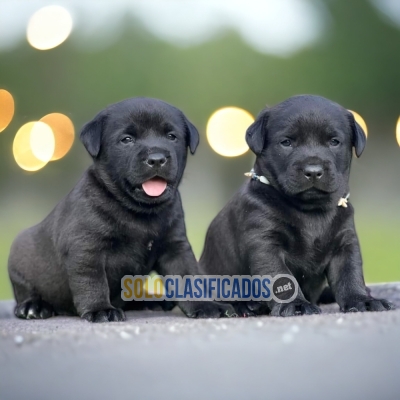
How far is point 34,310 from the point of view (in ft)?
12.4

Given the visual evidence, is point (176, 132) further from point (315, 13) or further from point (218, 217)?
point (315, 13)

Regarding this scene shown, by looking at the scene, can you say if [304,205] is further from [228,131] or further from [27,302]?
[228,131]

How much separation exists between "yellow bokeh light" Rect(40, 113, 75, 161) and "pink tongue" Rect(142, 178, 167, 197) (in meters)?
3.18

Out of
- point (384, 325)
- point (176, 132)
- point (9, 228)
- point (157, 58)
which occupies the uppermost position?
point (157, 58)

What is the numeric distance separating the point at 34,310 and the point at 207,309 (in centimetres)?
104

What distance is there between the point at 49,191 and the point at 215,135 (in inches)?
65.7

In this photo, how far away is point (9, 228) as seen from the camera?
5898 mm

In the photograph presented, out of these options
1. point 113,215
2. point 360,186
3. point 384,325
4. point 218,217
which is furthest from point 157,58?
point 384,325

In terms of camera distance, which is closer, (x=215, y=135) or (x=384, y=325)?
(x=384, y=325)

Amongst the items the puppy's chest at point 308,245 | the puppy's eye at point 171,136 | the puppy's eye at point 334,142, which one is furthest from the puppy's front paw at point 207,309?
the puppy's eye at point 334,142

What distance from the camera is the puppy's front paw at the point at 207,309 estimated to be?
10.9ft

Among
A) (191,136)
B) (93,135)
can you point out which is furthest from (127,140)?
(191,136)

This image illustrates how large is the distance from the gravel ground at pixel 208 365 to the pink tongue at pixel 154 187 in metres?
1.07

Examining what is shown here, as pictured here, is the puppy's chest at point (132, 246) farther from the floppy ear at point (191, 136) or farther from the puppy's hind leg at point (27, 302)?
the puppy's hind leg at point (27, 302)
